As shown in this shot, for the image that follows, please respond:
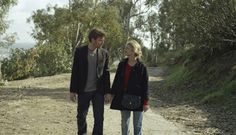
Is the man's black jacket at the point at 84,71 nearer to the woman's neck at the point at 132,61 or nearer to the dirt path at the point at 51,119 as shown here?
the woman's neck at the point at 132,61

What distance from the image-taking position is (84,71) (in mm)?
7770

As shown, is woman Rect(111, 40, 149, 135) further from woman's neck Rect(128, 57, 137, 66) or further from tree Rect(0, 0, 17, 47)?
tree Rect(0, 0, 17, 47)

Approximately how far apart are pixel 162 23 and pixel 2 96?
43918 millimetres

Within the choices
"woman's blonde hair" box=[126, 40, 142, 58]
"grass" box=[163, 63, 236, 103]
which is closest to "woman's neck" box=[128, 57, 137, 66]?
"woman's blonde hair" box=[126, 40, 142, 58]

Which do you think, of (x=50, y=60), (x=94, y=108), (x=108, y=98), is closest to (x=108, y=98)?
(x=108, y=98)

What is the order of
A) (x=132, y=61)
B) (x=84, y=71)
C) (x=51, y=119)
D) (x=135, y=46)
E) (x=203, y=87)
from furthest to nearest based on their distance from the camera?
1. (x=203, y=87)
2. (x=51, y=119)
3. (x=84, y=71)
4. (x=132, y=61)
5. (x=135, y=46)

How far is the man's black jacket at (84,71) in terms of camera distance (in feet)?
25.5

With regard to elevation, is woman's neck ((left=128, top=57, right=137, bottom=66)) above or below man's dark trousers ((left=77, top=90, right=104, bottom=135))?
above

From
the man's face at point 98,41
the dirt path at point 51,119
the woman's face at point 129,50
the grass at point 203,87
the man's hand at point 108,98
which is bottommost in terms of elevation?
the dirt path at point 51,119

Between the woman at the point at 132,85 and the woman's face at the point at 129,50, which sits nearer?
the woman's face at the point at 129,50

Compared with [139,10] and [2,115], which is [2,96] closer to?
[2,115]

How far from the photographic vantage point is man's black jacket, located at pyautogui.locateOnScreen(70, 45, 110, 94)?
306 inches

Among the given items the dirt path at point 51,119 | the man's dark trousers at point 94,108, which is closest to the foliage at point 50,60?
the dirt path at point 51,119

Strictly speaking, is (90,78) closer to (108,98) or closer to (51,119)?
(108,98)
